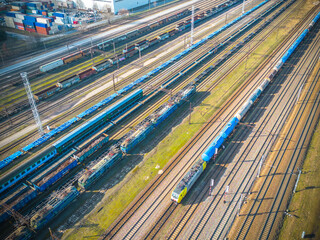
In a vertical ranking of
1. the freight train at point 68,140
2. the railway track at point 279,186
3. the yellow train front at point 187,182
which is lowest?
the railway track at point 279,186

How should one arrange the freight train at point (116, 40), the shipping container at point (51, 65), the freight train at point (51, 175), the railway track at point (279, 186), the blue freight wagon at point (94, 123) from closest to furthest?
the railway track at point (279, 186)
the freight train at point (51, 175)
the blue freight wagon at point (94, 123)
the shipping container at point (51, 65)
the freight train at point (116, 40)

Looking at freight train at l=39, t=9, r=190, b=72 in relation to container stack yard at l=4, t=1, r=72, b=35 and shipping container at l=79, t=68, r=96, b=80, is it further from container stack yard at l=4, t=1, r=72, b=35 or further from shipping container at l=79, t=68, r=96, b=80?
container stack yard at l=4, t=1, r=72, b=35

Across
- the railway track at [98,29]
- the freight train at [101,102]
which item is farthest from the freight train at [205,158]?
the railway track at [98,29]

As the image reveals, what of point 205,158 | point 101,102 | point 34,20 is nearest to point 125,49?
point 101,102

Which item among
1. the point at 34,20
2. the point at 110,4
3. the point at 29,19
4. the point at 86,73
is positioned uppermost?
the point at 110,4

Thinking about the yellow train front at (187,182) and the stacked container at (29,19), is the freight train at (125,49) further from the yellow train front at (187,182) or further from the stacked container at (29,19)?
the yellow train front at (187,182)

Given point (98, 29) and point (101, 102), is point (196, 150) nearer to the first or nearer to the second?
point (101, 102)

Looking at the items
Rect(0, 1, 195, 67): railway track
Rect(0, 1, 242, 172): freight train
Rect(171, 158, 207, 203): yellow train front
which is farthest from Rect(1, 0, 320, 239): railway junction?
Rect(0, 1, 195, 67): railway track
